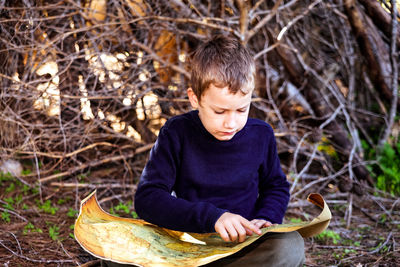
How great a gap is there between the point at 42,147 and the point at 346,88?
3040mm

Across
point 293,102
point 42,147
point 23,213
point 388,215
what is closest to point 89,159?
point 42,147

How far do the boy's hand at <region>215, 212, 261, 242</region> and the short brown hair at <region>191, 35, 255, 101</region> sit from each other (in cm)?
56

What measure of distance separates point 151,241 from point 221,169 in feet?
1.69

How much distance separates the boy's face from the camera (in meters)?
1.92

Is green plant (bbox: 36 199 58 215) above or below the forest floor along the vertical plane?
below

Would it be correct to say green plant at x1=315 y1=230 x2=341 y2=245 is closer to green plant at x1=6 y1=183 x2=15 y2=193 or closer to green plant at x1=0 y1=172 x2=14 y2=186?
green plant at x1=6 y1=183 x2=15 y2=193

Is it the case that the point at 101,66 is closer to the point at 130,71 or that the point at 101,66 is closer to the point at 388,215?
the point at 130,71

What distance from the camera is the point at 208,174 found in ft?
6.97

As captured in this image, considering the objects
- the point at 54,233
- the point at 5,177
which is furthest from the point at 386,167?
the point at 5,177

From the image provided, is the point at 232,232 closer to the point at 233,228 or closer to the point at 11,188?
the point at 233,228

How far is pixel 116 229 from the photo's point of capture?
1.86m

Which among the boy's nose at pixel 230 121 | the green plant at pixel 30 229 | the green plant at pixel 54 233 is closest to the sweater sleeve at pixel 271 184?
the boy's nose at pixel 230 121

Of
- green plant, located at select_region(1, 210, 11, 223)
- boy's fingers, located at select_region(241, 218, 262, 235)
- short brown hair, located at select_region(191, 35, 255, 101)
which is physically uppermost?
short brown hair, located at select_region(191, 35, 255, 101)

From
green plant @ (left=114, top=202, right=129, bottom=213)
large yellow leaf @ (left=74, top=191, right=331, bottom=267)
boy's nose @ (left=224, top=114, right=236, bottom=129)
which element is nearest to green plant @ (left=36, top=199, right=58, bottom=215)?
green plant @ (left=114, top=202, right=129, bottom=213)
